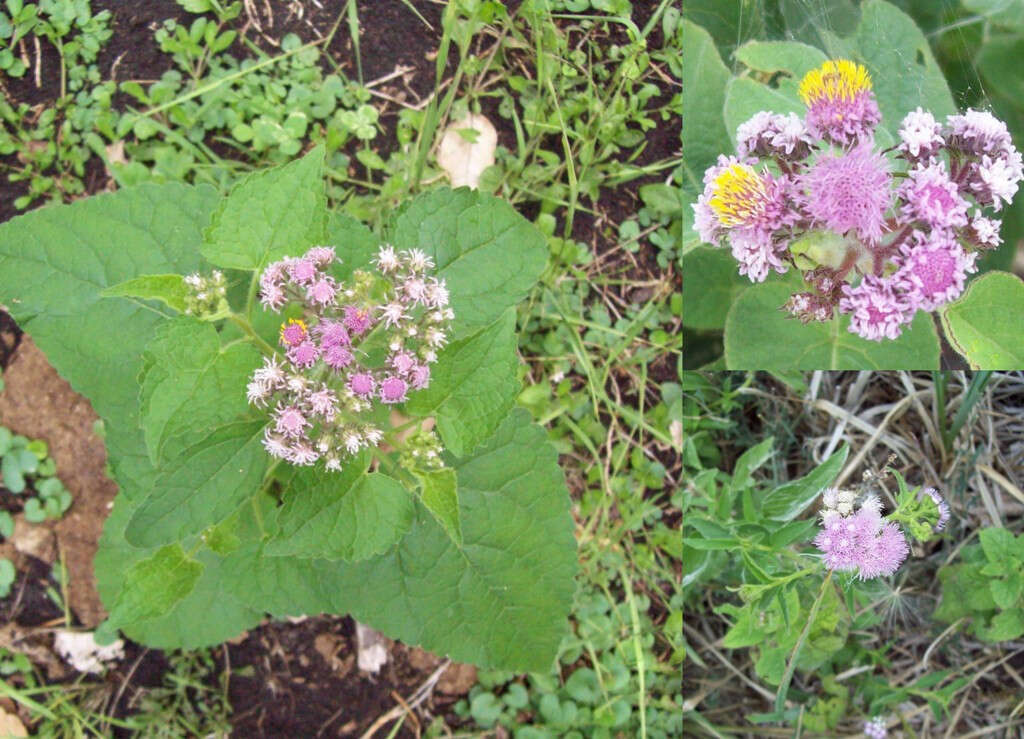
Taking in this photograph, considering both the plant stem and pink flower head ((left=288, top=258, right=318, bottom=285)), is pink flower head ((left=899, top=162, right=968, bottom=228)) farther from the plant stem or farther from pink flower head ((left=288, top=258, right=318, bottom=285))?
pink flower head ((left=288, top=258, right=318, bottom=285))

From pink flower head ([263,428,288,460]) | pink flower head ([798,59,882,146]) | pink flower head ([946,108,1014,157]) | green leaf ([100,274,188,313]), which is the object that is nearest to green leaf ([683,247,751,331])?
pink flower head ([798,59,882,146])

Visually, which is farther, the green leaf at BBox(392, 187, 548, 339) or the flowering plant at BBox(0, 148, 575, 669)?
the green leaf at BBox(392, 187, 548, 339)

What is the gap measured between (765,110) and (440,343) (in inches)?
35.7

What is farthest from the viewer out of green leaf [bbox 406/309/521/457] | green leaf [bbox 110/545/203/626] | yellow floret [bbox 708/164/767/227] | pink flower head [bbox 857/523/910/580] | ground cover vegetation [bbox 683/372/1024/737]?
ground cover vegetation [bbox 683/372/1024/737]

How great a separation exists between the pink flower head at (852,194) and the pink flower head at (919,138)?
0.10 meters

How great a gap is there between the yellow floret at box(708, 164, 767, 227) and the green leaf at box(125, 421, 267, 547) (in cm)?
100

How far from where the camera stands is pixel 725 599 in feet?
7.45

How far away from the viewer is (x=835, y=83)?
165cm

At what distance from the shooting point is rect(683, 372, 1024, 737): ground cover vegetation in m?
1.89

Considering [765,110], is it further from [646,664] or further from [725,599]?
[646,664]

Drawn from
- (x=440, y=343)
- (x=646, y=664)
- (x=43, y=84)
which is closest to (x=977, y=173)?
(x=440, y=343)

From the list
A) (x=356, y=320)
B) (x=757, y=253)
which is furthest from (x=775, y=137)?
(x=356, y=320)

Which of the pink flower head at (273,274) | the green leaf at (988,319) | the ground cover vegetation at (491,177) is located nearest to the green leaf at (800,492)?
the green leaf at (988,319)

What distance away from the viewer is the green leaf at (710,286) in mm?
1979
